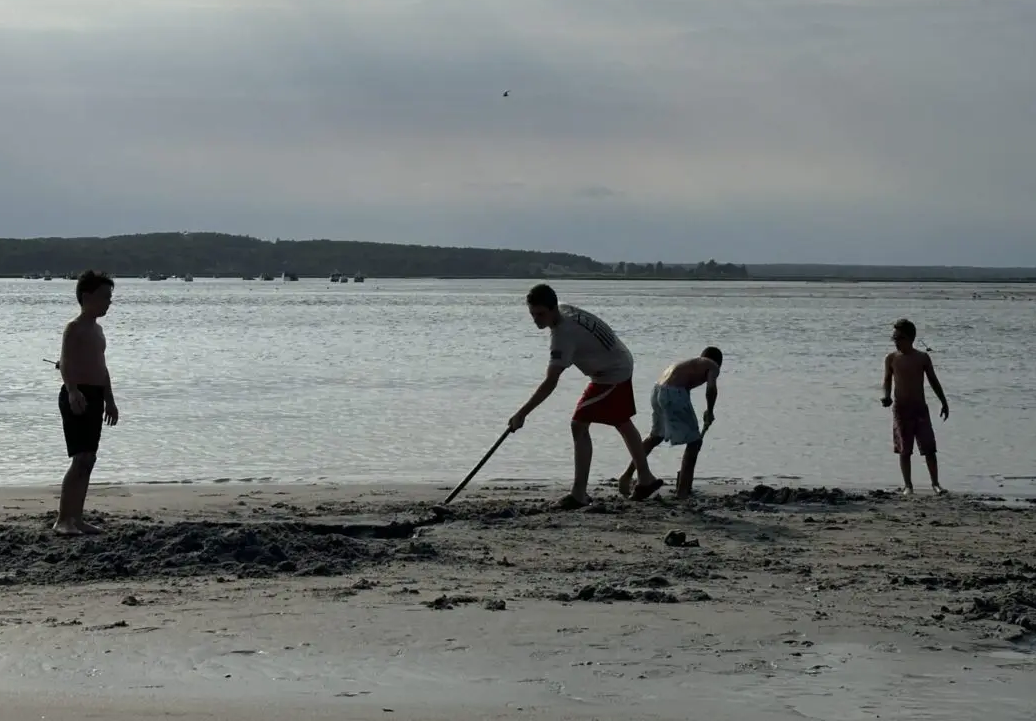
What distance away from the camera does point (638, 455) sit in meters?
10.4

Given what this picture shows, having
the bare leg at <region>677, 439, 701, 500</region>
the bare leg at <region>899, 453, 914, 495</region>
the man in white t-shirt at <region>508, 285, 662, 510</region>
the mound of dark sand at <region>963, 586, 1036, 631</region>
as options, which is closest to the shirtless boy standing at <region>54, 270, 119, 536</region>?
the man in white t-shirt at <region>508, 285, 662, 510</region>

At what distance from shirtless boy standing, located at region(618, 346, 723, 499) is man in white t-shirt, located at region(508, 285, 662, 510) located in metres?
0.37

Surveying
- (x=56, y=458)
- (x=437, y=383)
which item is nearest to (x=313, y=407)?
(x=437, y=383)

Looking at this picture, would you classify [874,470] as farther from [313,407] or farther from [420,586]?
[313,407]

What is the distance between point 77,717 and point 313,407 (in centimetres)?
1390

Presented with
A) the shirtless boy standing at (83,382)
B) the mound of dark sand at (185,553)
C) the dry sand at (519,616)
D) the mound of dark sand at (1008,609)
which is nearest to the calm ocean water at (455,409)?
the dry sand at (519,616)

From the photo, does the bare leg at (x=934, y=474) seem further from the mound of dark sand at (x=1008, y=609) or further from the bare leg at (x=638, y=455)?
the mound of dark sand at (x=1008, y=609)

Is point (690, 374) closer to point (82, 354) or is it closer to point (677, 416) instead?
point (677, 416)

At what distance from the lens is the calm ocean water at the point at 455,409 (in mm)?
13086

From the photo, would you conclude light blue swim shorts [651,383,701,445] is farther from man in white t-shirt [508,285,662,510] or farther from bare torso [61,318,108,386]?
bare torso [61,318,108,386]

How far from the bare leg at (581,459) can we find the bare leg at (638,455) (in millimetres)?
272

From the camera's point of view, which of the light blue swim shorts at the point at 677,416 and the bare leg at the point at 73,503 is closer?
the bare leg at the point at 73,503

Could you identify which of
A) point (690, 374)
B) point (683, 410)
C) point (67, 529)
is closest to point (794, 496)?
point (683, 410)

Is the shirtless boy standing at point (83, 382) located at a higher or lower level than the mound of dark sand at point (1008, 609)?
higher
